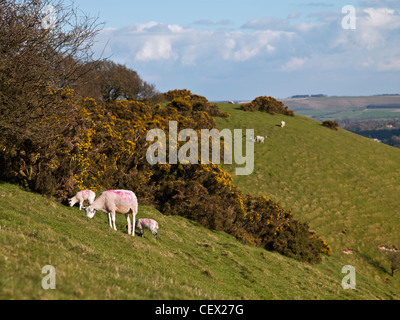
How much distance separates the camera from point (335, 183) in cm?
5116

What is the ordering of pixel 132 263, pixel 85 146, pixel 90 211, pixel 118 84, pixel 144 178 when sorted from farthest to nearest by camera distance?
pixel 118 84, pixel 144 178, pixel 85 146, pixel 90 211, pixel 132 263

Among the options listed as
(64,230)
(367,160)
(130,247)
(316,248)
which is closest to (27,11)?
(64,230)

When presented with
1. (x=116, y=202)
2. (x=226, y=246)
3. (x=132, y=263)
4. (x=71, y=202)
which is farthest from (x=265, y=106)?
(x=132, y=263)

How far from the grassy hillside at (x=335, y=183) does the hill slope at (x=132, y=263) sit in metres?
8.78

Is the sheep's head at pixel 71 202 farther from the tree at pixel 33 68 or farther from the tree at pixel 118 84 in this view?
the tree at pixel 118 84

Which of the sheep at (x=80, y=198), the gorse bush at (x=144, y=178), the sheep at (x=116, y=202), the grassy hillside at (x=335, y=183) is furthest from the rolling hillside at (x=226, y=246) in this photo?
the gorse bush at (x=144, y=178)

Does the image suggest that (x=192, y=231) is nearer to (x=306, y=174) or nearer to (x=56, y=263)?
(x=56, y=263)

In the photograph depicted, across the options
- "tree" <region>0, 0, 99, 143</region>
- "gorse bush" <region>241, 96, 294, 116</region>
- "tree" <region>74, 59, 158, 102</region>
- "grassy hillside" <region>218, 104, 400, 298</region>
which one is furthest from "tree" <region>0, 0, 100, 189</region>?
"gorse bush" <region>241, 96, 294, 116</region>

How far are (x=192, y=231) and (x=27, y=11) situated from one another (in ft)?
53.9

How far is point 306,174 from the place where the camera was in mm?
52719

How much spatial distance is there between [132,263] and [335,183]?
43.5 meters

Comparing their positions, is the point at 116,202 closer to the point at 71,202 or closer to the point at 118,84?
the point at 71,202

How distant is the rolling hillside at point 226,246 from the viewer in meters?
9.50

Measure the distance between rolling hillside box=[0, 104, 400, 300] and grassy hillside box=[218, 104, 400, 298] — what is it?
0.54 feet
